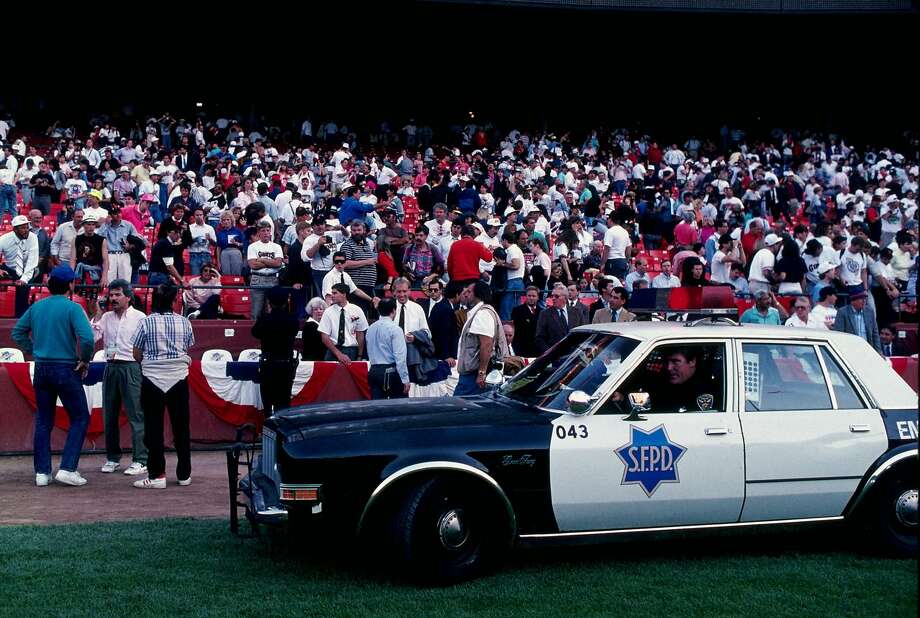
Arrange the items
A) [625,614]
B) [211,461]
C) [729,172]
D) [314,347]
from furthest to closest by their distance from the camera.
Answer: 1. [729,172]
2. [314,347]
3. [211,461]
4. [625,614]

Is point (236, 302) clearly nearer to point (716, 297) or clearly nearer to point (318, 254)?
point (318, 254)

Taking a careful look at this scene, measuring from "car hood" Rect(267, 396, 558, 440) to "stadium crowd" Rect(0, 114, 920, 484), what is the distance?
2.45m

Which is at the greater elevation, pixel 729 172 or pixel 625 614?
pixel 729 172

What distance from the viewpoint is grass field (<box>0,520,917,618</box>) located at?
20.1 feet

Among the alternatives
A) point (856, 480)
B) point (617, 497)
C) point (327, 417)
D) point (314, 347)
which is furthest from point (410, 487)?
point (314, 347)

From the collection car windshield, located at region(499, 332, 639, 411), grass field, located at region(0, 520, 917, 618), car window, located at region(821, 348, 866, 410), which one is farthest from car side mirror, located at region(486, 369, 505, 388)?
car window, located at region(821, 348, 866, 410)

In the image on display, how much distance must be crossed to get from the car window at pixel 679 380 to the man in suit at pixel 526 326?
251 inches

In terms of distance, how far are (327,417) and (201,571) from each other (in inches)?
47.6

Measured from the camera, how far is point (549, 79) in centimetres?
4019

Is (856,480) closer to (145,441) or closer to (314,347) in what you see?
(145,441)

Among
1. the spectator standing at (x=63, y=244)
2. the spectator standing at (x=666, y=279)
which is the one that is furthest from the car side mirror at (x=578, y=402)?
the spectator standing at (x=63, y=244)

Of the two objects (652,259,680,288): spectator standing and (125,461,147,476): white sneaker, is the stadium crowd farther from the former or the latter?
(125,461,147,476): white sneaker

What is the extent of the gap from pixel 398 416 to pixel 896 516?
3326mm

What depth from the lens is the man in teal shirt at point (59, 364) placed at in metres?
9.75
